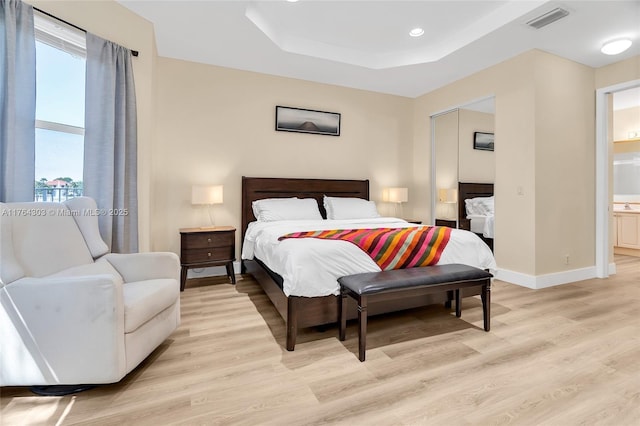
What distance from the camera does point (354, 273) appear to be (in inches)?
89.3

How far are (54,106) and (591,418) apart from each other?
4096 millimetres

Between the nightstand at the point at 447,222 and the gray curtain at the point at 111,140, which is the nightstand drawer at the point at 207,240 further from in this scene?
the nightstand at the point at 447,222

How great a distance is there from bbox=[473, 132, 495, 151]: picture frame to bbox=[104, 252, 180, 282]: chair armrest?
13.4ft

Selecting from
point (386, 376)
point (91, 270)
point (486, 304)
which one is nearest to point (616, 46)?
point (486, 304)

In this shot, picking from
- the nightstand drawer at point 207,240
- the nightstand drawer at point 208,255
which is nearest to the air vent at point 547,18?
the nightstand drawer at point 207,240

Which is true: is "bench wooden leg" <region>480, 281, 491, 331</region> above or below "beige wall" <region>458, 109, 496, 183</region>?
below

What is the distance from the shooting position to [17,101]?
207cm

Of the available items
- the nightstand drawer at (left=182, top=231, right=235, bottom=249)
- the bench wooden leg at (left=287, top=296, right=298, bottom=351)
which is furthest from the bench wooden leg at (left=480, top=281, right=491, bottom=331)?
the nightstand drawer at (left=182, top=231, right=235, bottom=249)

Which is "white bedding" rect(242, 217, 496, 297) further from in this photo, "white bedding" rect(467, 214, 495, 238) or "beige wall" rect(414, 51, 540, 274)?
"white bedding" rect(467, 214, 495, 238)

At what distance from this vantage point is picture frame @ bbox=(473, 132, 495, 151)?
13.5 feet

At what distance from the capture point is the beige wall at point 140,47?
8.81ft

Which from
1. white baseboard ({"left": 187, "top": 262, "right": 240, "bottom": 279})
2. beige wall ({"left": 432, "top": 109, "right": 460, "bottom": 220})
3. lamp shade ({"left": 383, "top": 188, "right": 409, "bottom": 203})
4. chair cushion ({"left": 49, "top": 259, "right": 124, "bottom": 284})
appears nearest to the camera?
chair cushion ({"left": 49, "top": 259, "right": 124, "bottom": 284})

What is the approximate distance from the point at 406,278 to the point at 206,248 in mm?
2384

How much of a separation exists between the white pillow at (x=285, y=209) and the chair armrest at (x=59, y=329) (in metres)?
2.31
